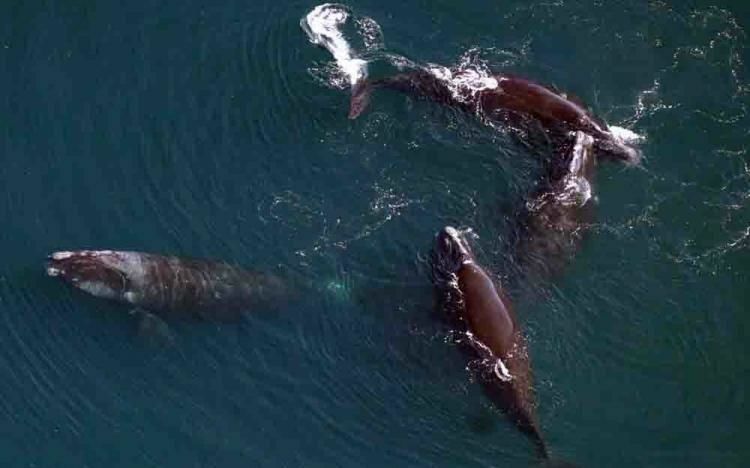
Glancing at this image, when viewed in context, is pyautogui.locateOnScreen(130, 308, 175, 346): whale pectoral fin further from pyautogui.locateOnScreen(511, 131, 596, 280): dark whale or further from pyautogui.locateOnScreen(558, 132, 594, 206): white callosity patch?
pyautogui.locateOnScreen(558, 132, 594, 206): white callosity patch

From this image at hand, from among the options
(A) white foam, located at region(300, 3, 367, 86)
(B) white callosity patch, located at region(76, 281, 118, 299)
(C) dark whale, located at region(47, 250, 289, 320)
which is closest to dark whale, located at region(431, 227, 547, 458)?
(C) dark whale, located at region(47, 250, 289, 320)

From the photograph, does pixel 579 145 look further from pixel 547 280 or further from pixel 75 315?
pixel 75 315

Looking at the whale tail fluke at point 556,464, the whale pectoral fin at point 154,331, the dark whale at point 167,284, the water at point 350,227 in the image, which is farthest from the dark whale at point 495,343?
the whale pectoral fin at point 154,331

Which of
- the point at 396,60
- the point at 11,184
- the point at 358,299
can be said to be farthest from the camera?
the point at 396,60

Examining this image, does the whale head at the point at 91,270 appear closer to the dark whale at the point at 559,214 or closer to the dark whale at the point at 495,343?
the dark whale at the point at 495,343

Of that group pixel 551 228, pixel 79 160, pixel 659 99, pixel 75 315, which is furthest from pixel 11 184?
pixel 659 99

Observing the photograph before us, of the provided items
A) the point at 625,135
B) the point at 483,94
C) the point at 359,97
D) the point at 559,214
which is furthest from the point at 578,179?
the point at 359,97

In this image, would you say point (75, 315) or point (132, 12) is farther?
point (132, 12)
